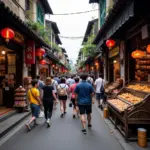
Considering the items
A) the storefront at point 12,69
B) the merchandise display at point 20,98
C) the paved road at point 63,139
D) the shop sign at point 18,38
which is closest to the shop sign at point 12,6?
the shop sign at point 18,38

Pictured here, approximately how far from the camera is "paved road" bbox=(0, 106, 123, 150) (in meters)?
5.58

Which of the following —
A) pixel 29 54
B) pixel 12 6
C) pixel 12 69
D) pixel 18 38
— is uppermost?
pixel 12 6

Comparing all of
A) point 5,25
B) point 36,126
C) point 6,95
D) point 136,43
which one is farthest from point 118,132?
point 6,95

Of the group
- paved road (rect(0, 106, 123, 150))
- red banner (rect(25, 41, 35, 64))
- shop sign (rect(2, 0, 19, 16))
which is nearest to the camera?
paved road (rect(0, 106, 123, 150))

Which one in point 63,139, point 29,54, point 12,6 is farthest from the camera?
point 29,54

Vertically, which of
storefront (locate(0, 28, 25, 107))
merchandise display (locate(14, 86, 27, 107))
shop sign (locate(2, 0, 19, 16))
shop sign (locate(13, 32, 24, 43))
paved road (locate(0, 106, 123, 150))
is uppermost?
shop sign (locate(2, 0, 19, 16))

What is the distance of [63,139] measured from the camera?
6.22m

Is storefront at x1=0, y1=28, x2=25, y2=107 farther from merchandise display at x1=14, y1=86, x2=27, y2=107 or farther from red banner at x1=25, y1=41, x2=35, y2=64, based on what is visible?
merchandise display at x1=14, y1=86, x2=27, y2=107

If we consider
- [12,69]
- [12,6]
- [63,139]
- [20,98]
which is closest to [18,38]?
[12,69]

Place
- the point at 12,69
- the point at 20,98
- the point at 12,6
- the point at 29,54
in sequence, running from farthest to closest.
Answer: the point at 29,54
the point at 12,69
the point at 12,6
the point at 20,98

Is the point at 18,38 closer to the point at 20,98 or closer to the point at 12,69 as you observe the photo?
the point at 12,69

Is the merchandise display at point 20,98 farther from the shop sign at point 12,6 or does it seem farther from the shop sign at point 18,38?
the shop sign at point 12,6

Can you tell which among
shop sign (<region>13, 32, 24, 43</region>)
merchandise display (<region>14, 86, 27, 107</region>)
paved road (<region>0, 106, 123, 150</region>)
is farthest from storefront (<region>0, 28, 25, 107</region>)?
paved road (<region>0, 106, 123, 150</region>)

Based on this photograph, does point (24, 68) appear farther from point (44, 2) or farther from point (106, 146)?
point (44, 2)
